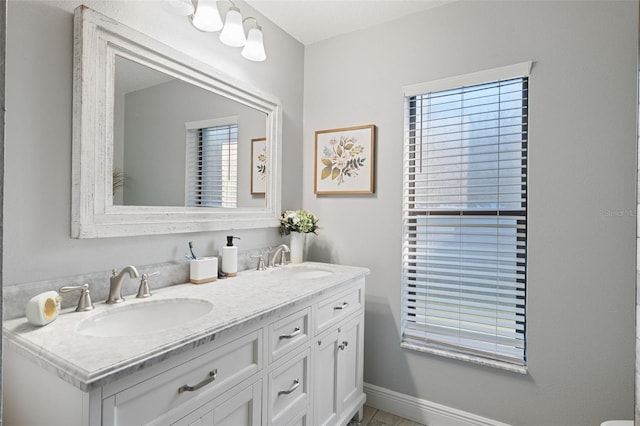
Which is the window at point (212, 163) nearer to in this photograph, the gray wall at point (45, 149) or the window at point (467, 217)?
the gray wall at point (45, 149)

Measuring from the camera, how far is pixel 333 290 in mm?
1746

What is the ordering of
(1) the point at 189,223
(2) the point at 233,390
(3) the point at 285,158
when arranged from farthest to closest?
(3) the point at 285,158 → (1) the point at 189,223 → (2) the point at 233,390

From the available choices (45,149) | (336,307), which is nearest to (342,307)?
(336,307)

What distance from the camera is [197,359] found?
1.03m

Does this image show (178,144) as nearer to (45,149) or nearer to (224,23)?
(45,149)

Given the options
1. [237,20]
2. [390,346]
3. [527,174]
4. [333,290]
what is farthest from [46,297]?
[527,174]

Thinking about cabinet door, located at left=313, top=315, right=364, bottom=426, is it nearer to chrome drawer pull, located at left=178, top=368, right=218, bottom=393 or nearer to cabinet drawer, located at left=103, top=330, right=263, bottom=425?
cabinet drawer, located at left=103, top=330, right=263, bottom=425

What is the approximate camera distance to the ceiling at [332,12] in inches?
80.9

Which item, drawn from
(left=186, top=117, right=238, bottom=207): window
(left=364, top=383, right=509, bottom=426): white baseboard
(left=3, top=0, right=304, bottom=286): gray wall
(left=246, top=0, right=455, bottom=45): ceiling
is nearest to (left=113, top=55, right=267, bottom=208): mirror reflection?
(left=186, top=117, right=238, bottom=207): window

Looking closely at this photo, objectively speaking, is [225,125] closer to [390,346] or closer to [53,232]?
[53,232]

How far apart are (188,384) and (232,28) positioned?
1.60 metres

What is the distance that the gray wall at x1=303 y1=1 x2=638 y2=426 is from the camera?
1.62m

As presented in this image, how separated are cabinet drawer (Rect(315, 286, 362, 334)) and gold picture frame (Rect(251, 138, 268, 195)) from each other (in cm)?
81

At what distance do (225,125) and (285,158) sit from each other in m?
0.55
